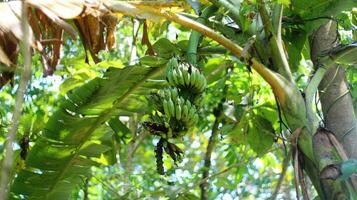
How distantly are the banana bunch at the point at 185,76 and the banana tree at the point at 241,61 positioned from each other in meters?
0.06

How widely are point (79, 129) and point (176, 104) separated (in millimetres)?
533

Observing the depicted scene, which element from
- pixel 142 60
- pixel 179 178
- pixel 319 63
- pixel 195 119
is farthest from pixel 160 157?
pixel 179 178

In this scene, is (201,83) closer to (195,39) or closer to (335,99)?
(195,39)

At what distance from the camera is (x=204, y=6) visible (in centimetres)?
214

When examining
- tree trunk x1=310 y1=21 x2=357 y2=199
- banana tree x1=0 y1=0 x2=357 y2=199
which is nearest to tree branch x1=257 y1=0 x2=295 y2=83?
banana tree x1=0 y1=0 x2=357 y2=199

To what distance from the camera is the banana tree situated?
1.63 m

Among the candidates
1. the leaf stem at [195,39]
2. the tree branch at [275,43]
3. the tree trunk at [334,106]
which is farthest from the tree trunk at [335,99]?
the leaf stem at [195,39]

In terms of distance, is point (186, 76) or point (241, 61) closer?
point (186, 76)

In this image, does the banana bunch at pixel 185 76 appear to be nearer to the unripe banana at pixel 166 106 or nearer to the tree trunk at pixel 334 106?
the unripe banana at pixel 166 106

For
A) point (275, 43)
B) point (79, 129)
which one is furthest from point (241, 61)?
point (79, 129)

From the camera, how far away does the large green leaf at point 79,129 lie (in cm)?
202

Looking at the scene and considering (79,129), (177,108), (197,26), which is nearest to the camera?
(177,108)

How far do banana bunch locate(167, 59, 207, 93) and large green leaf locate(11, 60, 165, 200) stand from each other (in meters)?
0.31

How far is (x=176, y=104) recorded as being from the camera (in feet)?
5.45
